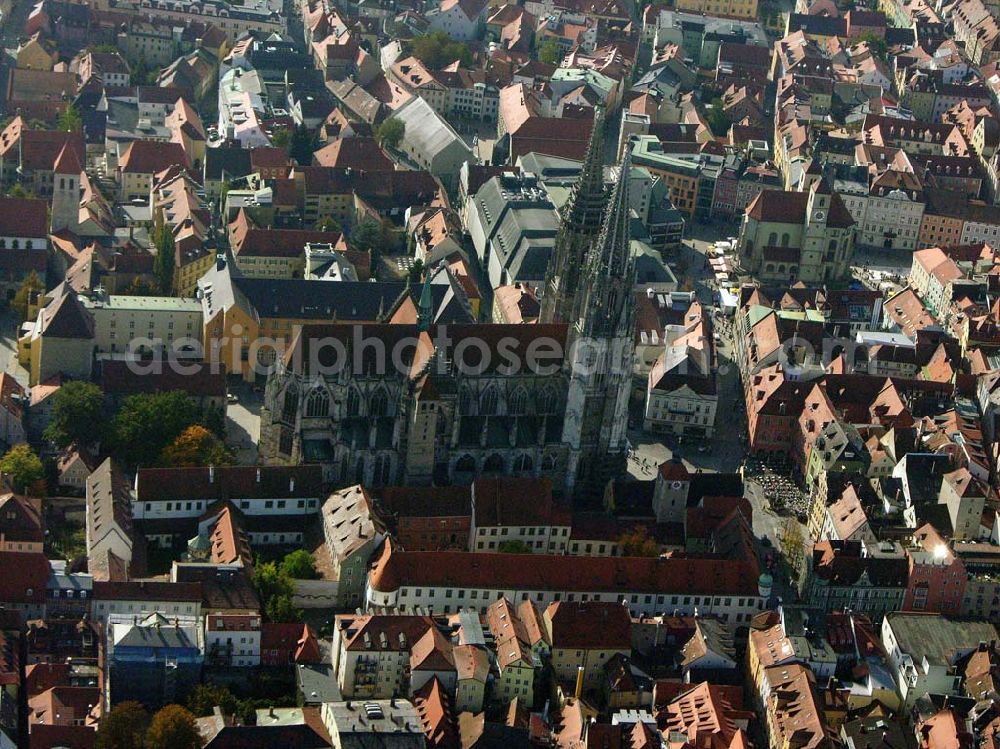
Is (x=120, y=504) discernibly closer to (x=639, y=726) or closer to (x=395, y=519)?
(x=395, y=519)

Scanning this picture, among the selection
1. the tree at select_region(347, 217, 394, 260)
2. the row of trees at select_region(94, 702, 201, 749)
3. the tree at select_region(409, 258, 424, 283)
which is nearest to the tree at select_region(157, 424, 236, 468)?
the row of trees at select_region(94, 702, 201, 749)

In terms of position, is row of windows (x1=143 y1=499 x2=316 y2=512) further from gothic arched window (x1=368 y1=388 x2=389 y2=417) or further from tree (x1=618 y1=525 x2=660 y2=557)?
tree (x1=618 y1=525 x2=660 y2=557)

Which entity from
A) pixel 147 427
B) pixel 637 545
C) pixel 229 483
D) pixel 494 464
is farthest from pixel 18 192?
pixel 637 545

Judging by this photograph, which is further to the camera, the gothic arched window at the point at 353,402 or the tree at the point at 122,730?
the gothic arched window at the point at 353,402

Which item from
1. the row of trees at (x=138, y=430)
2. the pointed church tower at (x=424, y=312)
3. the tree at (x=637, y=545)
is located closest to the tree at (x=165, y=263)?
the row of trees at (x=138, y=430)

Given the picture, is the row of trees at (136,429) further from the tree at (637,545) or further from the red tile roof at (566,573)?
the tree at (637,545)

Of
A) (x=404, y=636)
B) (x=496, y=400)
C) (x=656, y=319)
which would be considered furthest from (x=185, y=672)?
(x=656, y=319)
